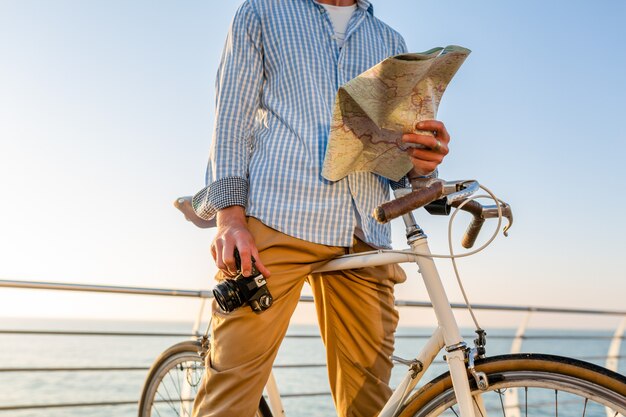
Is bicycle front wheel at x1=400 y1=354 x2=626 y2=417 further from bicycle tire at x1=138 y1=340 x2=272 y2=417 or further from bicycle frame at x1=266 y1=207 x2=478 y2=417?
bicycle tire at x1=138 y1=340 x2=272 y2=417

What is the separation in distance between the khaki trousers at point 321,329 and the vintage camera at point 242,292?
28mm

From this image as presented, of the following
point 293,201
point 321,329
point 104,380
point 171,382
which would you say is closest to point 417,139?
point 293,201

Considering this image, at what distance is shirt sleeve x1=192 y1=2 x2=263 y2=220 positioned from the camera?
1161mm

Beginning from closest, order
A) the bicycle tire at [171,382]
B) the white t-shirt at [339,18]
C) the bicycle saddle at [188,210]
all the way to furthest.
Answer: the white t-shirt at [339,18]
the bicycle saddle at [188,210]
the bicycle tire at [171,382]

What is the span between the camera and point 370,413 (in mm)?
1279

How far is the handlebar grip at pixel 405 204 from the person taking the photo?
949 mm

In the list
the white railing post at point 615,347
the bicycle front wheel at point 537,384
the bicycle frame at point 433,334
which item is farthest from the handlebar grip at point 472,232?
the white railing post at point 615,347

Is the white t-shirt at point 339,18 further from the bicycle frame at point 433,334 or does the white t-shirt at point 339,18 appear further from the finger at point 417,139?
the bicycle frame at point 433,334

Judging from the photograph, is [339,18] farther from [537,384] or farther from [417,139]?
[537,384]

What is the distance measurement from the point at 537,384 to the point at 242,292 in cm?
53

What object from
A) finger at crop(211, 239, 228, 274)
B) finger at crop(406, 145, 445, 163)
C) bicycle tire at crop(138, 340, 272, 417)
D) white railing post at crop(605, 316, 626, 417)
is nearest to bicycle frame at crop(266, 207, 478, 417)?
finger at crop(406, 145, 445, 163)

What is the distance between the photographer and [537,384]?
93 cm

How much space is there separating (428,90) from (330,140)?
0.66ft

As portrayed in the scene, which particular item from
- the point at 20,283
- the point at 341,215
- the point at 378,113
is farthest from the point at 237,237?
the point at 20,283
